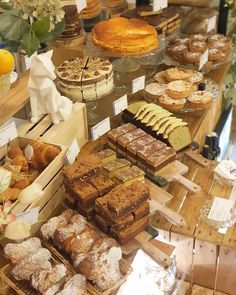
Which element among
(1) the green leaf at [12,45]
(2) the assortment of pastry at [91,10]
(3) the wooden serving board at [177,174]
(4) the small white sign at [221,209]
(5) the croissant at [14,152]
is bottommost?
(4) the small white sign at [221,209]

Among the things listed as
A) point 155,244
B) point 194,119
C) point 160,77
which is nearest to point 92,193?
point 155,244

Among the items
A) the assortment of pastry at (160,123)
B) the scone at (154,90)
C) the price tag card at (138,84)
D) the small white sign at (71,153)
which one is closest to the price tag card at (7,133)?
the small white sign at (71,153)

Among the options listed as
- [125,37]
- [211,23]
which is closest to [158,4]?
[125,37]

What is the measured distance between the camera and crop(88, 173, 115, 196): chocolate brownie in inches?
64.3

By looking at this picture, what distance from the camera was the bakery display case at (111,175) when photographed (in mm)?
1461

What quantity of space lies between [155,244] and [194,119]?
856mm

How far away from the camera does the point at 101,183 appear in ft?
5.42

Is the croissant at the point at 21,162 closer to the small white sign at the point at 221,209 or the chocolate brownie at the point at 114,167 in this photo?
the chocolate brownie at the point at 114,167

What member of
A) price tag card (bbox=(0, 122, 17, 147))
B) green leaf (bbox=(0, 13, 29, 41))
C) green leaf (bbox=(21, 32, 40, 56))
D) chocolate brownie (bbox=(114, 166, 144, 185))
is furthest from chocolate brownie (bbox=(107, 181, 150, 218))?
green leaf (bbox=(0, 13, 29, 41))

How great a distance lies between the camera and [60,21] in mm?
1881

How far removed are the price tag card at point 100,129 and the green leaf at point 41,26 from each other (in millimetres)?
441

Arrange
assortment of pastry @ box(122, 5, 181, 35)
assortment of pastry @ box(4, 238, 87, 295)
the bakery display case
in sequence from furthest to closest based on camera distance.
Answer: assortment of pastry @ box(122, 5, 181, 35)
the bakery display case
assortment of pastry @ box(4, 238, 87, 295)

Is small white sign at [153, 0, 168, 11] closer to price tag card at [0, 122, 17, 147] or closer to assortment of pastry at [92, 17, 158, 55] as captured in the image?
assortment of pastry at [92, 17, 158, 55]

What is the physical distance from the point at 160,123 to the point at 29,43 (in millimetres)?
660
